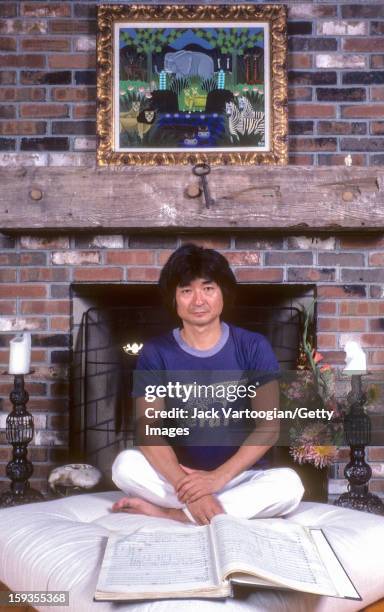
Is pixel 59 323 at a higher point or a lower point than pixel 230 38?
lower

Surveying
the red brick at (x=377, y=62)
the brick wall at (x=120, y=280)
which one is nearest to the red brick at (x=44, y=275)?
the brick wall at (x=120, y=280)

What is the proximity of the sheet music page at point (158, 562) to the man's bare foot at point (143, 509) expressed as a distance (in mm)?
237

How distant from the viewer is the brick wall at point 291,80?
2.02 metres

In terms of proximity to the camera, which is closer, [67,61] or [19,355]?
[19,355]

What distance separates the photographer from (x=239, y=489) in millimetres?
1419

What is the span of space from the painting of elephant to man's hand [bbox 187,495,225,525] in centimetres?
123

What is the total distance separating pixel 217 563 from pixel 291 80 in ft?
4.91

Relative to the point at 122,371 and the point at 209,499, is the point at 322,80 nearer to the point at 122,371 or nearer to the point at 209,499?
the point at 122,371

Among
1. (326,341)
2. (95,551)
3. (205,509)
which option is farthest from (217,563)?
(326,341)

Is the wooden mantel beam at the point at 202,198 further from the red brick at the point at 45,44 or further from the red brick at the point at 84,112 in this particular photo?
the red brick at the point at 45,44

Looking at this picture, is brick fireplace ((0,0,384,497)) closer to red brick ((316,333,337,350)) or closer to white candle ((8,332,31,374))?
red brick ((316,333,337,350))

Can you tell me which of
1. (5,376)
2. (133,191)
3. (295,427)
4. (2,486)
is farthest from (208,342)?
(2,486)

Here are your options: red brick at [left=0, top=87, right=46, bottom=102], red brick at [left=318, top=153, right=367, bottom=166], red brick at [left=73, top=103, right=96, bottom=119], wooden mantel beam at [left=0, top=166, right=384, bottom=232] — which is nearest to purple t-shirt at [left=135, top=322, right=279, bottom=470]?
wooden mantel beam at [left=0, top=166, right=384, bottom=232]

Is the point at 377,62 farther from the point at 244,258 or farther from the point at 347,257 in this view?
the point at 244,258
